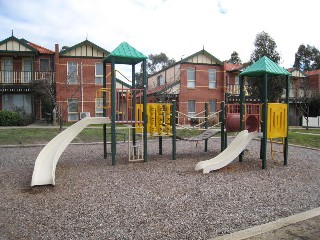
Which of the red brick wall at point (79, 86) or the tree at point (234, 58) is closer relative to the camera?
the red brick wall at point (79, 86)

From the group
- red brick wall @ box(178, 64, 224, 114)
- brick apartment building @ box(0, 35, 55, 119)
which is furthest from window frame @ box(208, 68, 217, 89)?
brick apartment building @ box(0, 35, 55, 119)

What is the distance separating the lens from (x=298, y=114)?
129ft

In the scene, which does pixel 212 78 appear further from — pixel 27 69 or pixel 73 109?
pixel 27 69

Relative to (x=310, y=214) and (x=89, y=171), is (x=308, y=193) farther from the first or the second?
(x=89, y=171)

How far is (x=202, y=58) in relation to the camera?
32.2 m

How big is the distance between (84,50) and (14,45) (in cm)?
642

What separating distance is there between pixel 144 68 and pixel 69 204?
565cm

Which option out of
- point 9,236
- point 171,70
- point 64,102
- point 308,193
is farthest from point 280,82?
point 9,236

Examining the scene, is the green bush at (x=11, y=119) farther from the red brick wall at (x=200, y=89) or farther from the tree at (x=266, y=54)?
the tree at (x=266, y=54)

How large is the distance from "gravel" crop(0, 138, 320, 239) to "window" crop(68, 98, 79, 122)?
65.2 feet

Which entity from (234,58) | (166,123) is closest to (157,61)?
(234,58)

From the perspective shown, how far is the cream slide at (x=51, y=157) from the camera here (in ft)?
21.6

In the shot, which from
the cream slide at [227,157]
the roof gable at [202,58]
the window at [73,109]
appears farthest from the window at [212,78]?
the cream slide at [227,157]

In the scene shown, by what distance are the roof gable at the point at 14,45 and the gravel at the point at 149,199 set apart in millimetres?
21826
